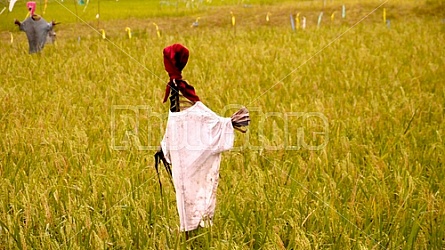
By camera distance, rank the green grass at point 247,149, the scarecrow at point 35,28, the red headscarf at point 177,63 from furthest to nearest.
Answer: the scarecrow at point 35,28 → the green grass at point 247,149 → the red headscarf at point 177,63

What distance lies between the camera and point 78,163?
239 centimetres

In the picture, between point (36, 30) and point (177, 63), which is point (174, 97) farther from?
point (36, 30)

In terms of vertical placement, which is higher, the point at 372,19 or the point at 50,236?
the point at 372,19

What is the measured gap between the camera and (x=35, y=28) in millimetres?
4980

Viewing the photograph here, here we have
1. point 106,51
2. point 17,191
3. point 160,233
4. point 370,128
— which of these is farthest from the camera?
point 106,51

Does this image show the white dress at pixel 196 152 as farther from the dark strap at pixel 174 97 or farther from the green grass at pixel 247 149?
the green grass at pixel 247 149

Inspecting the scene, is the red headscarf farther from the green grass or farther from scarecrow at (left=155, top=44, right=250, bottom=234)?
the green grass

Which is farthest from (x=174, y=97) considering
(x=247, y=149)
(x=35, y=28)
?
(x=35, y=28)

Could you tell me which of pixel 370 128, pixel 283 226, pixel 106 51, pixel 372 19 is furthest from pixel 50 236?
pixel 372 19

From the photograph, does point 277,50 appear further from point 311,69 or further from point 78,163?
point 78,163

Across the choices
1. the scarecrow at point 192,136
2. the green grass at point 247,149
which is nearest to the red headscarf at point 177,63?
the scarecrow at point 192,136

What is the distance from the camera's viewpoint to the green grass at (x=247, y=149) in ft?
5.87

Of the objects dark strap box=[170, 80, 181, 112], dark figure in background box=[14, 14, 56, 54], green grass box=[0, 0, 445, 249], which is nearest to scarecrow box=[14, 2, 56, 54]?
dark figure in background box=[14, 14, 56, 54]

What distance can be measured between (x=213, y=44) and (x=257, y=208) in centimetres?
406
